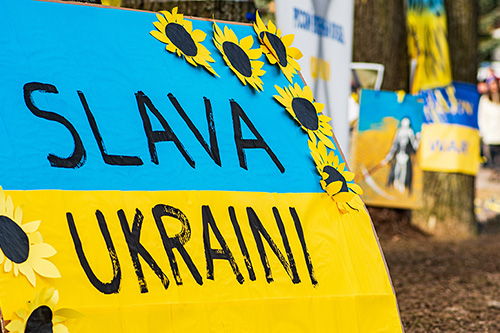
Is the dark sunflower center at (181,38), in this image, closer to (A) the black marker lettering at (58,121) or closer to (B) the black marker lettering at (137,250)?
(A) the black marker lettering at (58,121)

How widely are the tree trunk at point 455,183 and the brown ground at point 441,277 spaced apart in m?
0.22

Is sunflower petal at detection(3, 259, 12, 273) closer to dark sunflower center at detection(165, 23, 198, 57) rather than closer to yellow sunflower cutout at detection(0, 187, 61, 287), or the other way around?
yellow sunflower cutout at detection(0, 187, 61, 287)

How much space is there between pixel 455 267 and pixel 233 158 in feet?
14.0

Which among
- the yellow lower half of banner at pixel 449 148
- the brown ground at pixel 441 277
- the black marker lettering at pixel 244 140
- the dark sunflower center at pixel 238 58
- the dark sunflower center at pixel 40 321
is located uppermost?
the dark sunflower center at pixel 238 58

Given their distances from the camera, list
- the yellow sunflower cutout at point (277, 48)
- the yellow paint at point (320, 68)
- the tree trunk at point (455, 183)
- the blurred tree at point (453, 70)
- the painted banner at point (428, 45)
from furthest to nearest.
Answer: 1. the tree trunk at point (455, 183)
2. the blurred tree at point (453, 70)
3. the painted banner at point (428, 45)
4. the yellow paint at point (320, 68)
5. the yellow sunflower cutout at point (277, 48)

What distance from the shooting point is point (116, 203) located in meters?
2.18

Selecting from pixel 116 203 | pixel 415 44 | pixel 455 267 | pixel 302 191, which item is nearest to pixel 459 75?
pixel 415 44

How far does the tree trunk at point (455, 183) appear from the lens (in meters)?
8.34

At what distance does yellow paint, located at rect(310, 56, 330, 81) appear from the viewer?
394cm

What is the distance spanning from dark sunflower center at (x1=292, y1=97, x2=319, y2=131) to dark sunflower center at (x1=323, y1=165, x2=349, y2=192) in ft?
0.50

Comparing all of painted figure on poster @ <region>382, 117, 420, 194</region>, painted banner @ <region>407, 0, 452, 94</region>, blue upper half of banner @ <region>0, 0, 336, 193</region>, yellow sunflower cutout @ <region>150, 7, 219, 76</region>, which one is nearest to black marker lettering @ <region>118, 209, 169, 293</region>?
blue upper half of banner @ <region>0, 0, 336, 193</region>

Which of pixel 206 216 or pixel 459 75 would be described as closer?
pixel 206 216

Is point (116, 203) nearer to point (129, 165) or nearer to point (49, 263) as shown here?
point (129, 165)

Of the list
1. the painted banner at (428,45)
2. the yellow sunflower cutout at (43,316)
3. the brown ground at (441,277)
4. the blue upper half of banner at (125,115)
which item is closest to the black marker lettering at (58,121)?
the blue upper half of banner at (125,115)
